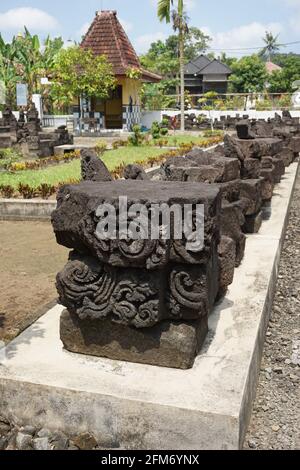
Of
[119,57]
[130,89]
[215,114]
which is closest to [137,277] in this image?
[119,57]

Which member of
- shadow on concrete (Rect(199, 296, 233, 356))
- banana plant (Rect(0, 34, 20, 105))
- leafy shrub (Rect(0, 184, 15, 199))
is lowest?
shadow on concrete (Rect(199, 296, 233, 356))

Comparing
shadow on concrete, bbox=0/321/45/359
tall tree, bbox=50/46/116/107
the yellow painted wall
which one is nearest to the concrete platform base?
shadow on concrete, bbox=0/321/45/359

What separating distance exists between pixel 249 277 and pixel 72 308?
168 centimetres

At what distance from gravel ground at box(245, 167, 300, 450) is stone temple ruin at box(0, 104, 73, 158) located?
12.6 meters

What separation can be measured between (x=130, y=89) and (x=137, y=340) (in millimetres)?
22987

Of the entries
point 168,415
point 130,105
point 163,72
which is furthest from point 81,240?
point 163,72

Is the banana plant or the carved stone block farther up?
the banana plant

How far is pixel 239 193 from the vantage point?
4715 mm

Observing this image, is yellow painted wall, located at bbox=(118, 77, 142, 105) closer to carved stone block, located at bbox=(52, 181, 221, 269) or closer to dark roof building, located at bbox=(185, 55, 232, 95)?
carved stone block, located at bbox=(52, 181, 221, 269)

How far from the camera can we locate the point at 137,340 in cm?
265

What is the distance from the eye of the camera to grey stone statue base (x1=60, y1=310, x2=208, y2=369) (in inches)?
102

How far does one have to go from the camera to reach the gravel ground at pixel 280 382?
2502mm

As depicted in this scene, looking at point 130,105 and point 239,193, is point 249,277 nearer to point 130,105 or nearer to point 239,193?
point 239,193

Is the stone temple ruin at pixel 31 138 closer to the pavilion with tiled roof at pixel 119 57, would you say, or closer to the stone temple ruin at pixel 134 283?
the pavilion with tiled roof at pixel 119 57
